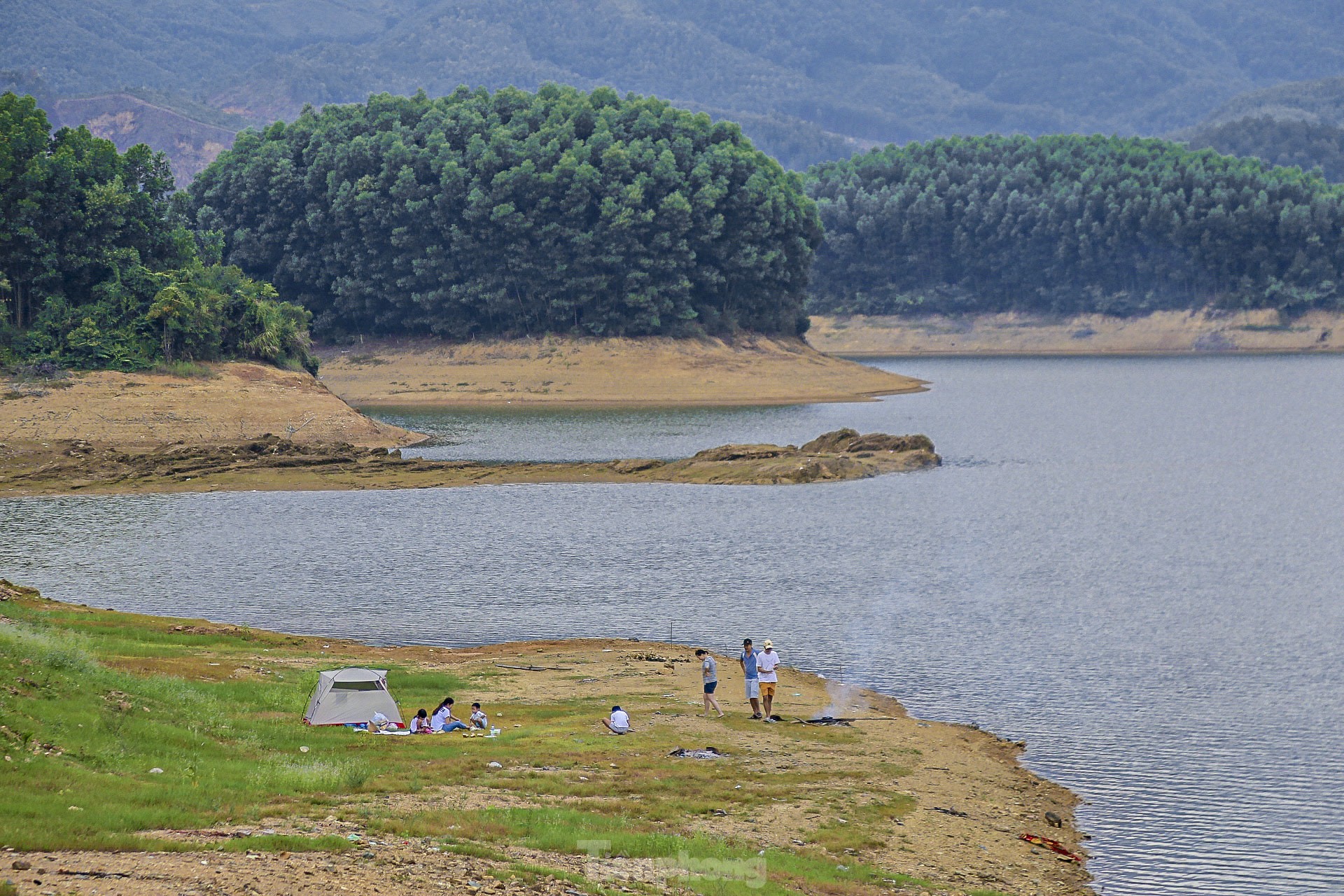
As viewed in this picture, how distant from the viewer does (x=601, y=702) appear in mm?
35406

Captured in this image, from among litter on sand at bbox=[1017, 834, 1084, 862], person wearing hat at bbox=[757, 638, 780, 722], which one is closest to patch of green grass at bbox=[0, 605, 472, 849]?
person wearing hat at bbox=[757, 638, 780, 722]

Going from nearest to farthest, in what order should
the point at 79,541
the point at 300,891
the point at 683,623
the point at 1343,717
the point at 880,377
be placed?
the point at 300,891, the point at 1343,717, the point at 683,623, the point at 79,541, the point at 880,377

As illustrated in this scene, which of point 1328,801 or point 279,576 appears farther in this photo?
point 279,576

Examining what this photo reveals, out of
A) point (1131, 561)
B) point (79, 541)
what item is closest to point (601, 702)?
point (1131, 561)

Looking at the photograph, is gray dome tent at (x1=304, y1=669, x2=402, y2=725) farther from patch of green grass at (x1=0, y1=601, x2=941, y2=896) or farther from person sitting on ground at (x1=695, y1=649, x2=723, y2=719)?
person sitting on ground at (x1=695, y1=649, x2=723, y2=719)

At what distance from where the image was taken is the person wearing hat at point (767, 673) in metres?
34.3

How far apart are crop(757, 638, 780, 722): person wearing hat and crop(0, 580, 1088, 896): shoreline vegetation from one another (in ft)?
1.96

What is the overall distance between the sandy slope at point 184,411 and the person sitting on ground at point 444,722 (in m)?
61.7

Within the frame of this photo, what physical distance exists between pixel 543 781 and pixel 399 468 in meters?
57.2

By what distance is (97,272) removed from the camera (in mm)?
101312

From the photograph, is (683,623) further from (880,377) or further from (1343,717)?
(880,377)

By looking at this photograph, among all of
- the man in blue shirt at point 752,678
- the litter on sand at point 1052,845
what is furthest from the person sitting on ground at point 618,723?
the litter on sand at point 1052,845

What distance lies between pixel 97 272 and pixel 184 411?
15.5 meters

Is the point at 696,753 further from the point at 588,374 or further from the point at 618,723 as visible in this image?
the point at 588,374
